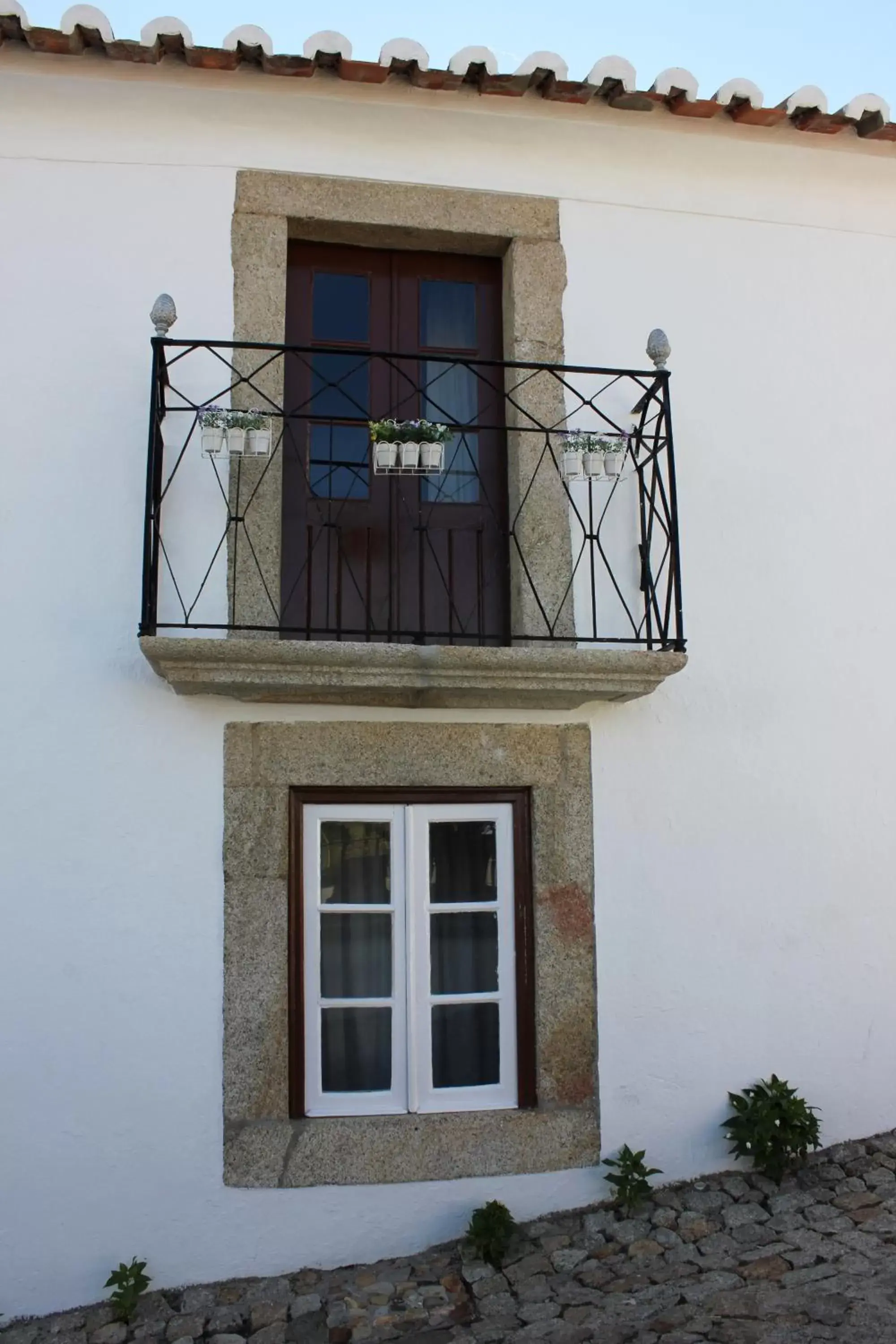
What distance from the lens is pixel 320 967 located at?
409 cm

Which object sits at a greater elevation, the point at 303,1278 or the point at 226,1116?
the point at 226,1116

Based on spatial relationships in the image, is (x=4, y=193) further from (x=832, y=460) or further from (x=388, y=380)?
(x=832, y=460)

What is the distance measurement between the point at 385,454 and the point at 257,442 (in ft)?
1.54

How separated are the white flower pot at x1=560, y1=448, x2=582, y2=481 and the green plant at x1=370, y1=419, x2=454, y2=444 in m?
0.50

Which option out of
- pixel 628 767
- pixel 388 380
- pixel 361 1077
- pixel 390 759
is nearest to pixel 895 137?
pixel 388 380

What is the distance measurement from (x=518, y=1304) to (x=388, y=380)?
138 inches

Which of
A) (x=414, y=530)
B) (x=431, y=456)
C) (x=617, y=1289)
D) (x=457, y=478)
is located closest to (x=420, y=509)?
(x=414, y=530)

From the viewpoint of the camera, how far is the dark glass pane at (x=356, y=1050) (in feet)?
13.4

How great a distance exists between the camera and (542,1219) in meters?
3.96

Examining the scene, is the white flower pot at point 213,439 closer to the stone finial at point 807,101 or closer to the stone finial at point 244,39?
the stone finial at point 244,39

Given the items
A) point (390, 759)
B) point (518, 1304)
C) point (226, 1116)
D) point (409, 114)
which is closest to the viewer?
point (518, 1304)

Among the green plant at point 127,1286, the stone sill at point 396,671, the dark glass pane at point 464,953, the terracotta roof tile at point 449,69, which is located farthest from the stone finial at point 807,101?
the green plant at point 127,1286

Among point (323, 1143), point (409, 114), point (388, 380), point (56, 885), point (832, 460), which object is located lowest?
point (323, 1143)

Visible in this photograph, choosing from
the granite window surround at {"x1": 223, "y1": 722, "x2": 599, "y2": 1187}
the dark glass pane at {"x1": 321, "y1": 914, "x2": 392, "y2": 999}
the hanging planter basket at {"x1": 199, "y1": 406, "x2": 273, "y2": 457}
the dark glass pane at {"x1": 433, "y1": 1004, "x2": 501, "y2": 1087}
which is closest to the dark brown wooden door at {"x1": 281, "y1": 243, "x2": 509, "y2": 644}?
the hanging planter basket at {"x1": 199, "y1": 406, "x2": 273, "y2": 457}
